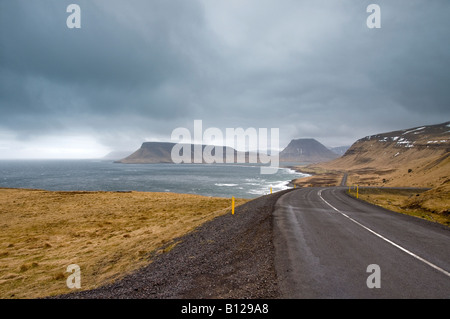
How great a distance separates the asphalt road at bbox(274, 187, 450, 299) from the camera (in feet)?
15.0

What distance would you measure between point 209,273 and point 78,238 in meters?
14.9

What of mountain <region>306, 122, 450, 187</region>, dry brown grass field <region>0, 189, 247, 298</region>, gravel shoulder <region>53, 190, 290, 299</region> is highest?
mountain <region>306, 122, 450, 187</region>

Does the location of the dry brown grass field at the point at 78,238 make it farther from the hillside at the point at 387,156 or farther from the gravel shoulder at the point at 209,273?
the hillside at the point at 387,156

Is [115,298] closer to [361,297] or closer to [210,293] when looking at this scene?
[210,293]

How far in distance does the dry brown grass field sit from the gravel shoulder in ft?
4.29

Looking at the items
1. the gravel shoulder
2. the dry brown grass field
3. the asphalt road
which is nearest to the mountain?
the dry brown grass field

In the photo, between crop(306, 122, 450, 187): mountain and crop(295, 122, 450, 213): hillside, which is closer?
crop(295, 122, 450, 213): hillside

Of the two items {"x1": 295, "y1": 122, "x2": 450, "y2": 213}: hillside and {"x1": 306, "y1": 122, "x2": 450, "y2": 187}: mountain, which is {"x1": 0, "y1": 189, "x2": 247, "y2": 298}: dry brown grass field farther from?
{"x1": 306, "y1": 122, "x2": 450, "y2": 187}: mountain

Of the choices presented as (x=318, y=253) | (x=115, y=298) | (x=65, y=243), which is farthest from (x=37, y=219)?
(x=318, y=253)

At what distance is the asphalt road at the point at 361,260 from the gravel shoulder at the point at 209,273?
450 millimetres

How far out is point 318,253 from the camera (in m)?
6.72

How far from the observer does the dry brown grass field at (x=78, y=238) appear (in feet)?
28.7

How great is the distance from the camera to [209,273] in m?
5.89

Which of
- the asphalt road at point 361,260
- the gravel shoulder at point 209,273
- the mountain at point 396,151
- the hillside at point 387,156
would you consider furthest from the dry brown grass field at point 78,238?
the mountain at point 396,151
